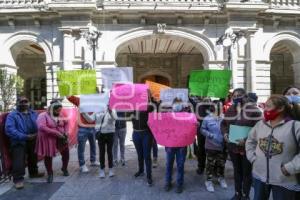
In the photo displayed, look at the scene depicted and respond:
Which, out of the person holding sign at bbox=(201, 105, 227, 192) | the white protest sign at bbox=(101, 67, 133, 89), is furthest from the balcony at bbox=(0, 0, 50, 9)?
the person holding sign at bbox=(201, 105, 227, 192)

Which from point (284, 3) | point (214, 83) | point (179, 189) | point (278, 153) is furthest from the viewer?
point (284, 3)

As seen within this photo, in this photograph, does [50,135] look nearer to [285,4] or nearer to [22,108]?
[22,108]

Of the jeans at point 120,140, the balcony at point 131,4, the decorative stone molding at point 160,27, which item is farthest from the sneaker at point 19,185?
the decorative stone molding at point 160,27

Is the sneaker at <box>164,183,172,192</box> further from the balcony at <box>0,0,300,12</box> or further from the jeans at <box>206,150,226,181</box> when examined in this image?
the balcony at <box>0,0,300,12</box>

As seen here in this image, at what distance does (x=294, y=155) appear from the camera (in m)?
4.09

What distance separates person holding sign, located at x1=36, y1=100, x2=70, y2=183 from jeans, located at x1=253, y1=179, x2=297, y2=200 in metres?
4.46

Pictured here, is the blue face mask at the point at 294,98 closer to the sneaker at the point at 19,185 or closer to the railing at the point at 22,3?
the sneaker at the point at 19,185

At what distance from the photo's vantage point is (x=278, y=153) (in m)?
4.12

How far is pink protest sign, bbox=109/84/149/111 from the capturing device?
7531 mm

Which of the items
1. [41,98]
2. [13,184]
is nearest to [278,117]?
[13,184]

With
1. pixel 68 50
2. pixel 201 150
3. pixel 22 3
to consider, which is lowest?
pixel 201 150

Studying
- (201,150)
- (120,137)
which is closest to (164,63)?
(120,137)

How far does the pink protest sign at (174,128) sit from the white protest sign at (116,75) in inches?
54.1

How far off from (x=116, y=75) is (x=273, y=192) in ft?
15.0
